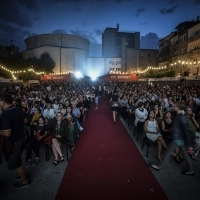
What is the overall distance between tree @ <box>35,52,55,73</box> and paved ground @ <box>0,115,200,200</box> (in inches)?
1716

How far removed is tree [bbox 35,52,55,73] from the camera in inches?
1808

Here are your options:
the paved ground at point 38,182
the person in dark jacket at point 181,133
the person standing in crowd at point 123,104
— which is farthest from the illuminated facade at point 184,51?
the paved ground at point 38,182

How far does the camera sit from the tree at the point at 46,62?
45.9 meters

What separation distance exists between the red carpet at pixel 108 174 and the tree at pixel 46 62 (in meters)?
42.8

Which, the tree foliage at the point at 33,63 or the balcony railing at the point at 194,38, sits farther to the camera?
the tree foliage at the point at 33,63

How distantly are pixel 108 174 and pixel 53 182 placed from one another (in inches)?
51.7

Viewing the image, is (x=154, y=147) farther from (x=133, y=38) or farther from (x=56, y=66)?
(x=133, y=38)

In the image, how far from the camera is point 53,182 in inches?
150

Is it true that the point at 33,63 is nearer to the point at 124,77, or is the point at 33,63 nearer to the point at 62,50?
the point at 62,50

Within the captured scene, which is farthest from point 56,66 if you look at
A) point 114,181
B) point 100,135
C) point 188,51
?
point 114,181

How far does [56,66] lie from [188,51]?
35857mm

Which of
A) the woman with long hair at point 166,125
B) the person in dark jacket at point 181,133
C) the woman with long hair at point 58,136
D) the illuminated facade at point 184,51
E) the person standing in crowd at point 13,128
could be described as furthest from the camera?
the illuminated facade at point 184,51

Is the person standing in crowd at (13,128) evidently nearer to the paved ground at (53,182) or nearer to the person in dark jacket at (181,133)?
the paved ground at (53,182)

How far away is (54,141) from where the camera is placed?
475 centimetres
